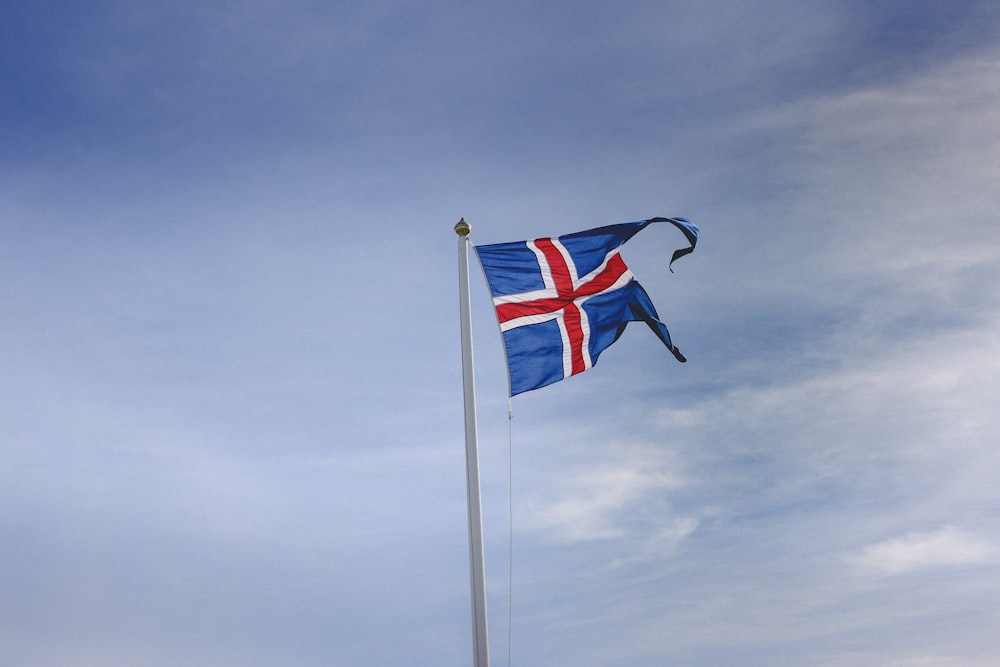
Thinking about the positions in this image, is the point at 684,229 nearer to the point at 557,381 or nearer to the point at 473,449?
the point at 557,381

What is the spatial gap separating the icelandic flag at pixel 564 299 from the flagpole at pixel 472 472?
28.4 inches

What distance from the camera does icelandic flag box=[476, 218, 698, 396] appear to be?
2025 cm

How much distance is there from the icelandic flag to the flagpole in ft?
2.37

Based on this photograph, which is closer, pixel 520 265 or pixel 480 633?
pixel 480 633

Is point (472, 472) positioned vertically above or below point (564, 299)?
below

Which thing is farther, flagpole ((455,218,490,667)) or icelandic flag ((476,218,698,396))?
icelandic flag ((476,218,698,396))

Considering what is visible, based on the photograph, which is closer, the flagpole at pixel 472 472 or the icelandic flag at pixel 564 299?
the flagpole at pixel 472 472

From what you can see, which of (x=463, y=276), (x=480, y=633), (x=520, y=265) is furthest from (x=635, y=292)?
(x=480, y=633)

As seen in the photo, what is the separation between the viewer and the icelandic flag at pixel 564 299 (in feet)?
66.4

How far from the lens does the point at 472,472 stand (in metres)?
17.8

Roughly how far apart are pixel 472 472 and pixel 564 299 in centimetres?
551

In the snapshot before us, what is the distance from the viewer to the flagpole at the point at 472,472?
16.4 meters

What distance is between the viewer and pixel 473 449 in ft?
58.9

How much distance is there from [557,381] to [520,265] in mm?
2968
